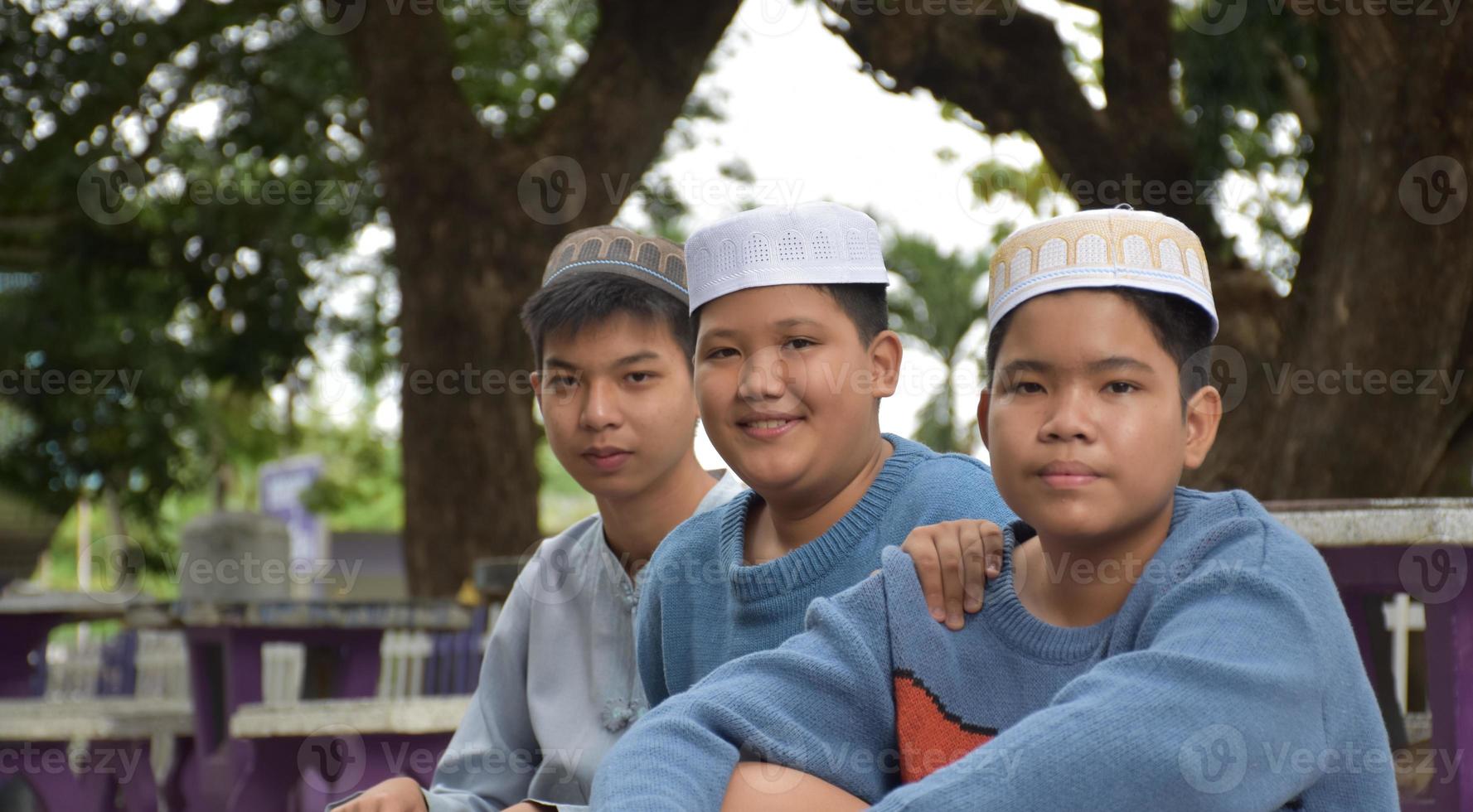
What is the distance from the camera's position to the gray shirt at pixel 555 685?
2578mm

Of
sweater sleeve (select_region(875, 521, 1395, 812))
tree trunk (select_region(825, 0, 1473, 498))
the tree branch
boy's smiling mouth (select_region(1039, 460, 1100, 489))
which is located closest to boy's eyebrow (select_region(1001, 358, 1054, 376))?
boy's smiling mouth (select_region(1039, 460, 1100, 489))

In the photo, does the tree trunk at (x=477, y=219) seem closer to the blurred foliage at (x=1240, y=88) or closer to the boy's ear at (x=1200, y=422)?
the blurred foliage at (x=1240, y=88)

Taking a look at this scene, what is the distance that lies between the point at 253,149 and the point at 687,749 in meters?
9.81

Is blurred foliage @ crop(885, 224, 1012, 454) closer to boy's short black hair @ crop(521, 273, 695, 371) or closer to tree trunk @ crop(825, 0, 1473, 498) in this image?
tree trunk @ crop(825, 0, 1473, 498)

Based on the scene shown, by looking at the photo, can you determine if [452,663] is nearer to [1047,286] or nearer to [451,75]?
[451,75]

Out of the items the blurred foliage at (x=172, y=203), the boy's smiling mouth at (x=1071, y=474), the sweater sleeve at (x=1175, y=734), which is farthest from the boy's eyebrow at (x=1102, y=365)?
the blurred foliage at (x=172, y=203)

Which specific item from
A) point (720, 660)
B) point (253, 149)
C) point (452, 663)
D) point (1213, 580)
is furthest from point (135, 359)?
point (1213, 580)

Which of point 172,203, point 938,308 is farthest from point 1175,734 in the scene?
point 938,308

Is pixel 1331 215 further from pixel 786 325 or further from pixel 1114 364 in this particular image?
pixel 1114 364

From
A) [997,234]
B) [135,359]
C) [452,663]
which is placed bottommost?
[452,663]

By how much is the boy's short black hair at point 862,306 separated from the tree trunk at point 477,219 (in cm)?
584

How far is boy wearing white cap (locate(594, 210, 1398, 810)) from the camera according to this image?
1570 mm

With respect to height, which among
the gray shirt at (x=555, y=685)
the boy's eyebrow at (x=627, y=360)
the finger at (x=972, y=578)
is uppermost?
the boy's eyebrow at (x=627, y=360)

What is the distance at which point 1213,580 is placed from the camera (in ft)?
5.26
